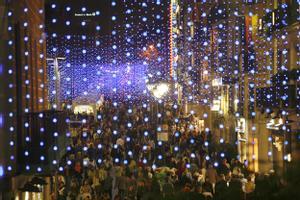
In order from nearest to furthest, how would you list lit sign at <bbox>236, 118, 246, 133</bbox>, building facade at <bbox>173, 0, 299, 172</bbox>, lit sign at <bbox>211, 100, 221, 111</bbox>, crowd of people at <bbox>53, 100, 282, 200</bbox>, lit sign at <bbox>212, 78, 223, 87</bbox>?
crowd of people at <bbox>53, 100, 282, 200</bbox> → building facade at <bbox>173, 0, 299, 172</bbox> → lit sign at <bbox>236, 118, 246, 133</bbox> → lit sign at <bbox>211, 100, 221, 111</bbox> → lit sign at <bbox>212, 78, 223, 87</bbox>

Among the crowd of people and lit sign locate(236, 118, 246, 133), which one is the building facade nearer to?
lit sign locate(236, 118, 246, 133)

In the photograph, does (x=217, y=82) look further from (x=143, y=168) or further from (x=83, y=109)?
(x=143, y=168)

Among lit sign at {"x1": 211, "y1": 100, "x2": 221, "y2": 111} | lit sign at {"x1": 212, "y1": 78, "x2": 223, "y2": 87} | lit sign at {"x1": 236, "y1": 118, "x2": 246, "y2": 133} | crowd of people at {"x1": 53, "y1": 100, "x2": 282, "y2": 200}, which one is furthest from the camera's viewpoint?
lit sign at {"x1": 212, "y1": 78, "x2": 223, "y2": 87}

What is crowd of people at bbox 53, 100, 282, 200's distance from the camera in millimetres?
11973

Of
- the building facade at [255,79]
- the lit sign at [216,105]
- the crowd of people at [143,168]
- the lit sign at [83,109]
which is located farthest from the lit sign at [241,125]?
the lit sign at [83,109]

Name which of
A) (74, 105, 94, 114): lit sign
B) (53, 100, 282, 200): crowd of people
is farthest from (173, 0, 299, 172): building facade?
(74, 105, 94, 114): lit sign

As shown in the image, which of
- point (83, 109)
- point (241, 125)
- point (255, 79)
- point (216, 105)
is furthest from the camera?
point (216, 105)

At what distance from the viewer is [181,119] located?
29344 millimetres

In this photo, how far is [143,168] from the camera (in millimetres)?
15906

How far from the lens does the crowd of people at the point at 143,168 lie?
1197cm

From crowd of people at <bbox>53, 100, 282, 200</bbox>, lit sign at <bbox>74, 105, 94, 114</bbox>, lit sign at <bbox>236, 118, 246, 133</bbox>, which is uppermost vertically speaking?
lit sign at <bbox>74, 105, 94, 114</bbox>

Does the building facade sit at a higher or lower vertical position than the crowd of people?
higher

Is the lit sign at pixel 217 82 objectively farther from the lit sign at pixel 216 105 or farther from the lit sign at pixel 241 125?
the lit sign at pixel 241 125

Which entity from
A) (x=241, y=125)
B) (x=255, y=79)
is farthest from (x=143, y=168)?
(x=241, y=125)
